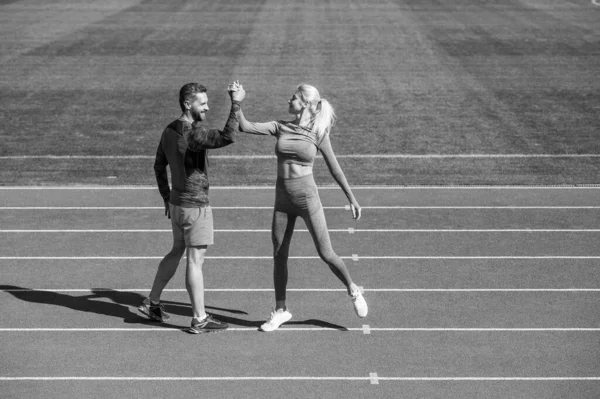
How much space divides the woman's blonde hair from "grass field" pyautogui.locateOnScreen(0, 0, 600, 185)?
6.18 m

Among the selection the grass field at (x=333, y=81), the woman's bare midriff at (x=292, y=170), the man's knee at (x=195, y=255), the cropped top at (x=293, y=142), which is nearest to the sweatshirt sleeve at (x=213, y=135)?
the cropped top at (x=293, y=142)

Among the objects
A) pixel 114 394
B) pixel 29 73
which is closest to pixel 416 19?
pixel 29 73

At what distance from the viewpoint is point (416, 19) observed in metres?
33.2

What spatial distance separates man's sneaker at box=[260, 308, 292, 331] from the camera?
818 cm

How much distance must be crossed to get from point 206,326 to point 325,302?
131 centimetres

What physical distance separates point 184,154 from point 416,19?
26.5 m

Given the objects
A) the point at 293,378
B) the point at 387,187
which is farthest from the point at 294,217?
the point at 387,187

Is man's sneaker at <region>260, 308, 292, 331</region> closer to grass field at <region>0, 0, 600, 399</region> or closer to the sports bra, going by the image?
grass field at <region>0, 0, 600, 399</region>

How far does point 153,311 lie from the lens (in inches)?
331

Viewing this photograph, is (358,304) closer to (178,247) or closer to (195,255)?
(195,255)

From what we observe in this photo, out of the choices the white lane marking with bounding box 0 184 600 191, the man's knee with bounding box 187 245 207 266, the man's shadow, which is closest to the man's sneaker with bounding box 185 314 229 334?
the man's shadow

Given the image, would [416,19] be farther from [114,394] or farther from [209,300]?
[114,394]

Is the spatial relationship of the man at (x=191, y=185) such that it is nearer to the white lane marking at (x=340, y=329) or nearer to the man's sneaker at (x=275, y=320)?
the white lane marking at (x=340, y=329)

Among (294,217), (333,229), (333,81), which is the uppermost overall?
(294,217)
